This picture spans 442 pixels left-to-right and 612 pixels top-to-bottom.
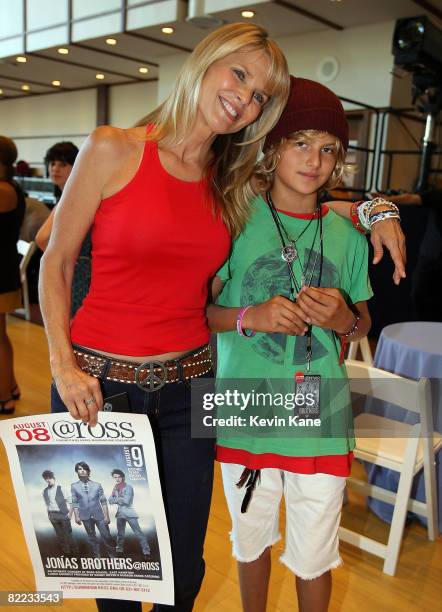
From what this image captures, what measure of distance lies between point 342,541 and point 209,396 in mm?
1386

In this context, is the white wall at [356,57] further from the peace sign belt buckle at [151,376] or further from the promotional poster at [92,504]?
the promotional poster at [92,504]

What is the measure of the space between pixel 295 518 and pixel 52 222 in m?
1.02

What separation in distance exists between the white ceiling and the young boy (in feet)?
18.7

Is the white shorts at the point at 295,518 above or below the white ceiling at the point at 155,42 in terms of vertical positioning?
below

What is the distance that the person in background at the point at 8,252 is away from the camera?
9.60 ft

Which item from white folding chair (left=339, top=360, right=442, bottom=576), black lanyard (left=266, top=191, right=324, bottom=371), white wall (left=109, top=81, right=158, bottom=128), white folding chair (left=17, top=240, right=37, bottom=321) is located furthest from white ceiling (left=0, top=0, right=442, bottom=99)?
black lanyard (left=266, top=191, right=324, bottom=371)

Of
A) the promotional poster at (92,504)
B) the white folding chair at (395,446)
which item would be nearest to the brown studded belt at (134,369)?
the promotional poster at (92,504)

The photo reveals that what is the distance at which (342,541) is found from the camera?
228cm

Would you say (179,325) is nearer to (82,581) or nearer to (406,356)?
(82,581)

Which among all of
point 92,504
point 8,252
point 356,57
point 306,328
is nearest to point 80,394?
point 92,504

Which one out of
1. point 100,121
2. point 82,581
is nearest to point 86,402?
point 82,581

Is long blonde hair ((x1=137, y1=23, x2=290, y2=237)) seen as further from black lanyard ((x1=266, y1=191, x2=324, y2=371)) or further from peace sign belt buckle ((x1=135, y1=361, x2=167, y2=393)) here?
peace sign belt buckle ((x1=135, y1=361, x2=167, y2=393))

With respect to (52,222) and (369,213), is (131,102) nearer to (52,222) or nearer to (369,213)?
(52,222)

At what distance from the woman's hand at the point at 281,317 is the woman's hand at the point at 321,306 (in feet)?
0.06
